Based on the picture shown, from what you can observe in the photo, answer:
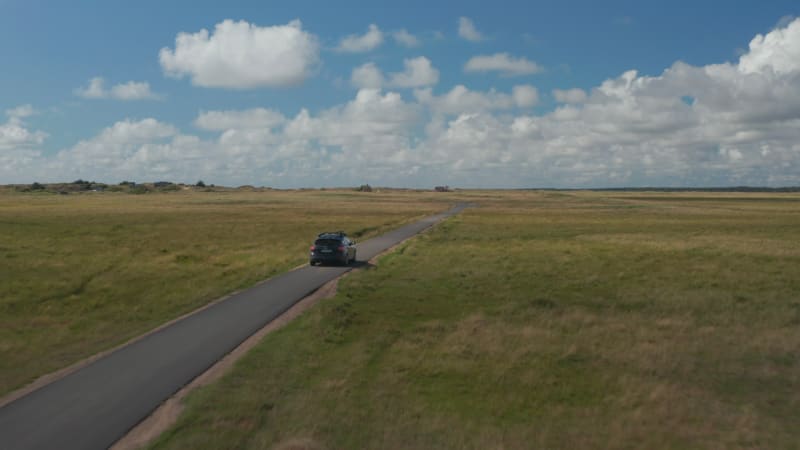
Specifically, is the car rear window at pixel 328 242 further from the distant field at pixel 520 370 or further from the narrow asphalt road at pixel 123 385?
the narrow asphalt road at pixel 123 385

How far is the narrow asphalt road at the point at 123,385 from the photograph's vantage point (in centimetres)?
915

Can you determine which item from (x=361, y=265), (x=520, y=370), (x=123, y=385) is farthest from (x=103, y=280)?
(x=520, y=370)

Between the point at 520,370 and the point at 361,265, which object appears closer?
the point at 520,370

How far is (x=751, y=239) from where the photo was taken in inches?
1973

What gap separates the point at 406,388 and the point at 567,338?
6086 millimetres

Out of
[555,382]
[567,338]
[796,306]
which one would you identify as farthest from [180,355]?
[796,306]

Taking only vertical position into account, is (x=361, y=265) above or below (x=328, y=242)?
below

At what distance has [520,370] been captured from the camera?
13555mm

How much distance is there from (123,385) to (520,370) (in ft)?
26.2

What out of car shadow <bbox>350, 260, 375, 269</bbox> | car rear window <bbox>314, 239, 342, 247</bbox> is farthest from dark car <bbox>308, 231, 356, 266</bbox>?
car shadow <bbox>350, 260, 375, 269</bbox>

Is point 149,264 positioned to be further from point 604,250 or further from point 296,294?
point 604,250

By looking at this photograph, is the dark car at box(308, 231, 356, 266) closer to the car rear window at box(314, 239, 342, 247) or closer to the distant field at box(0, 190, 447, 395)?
the car rear window at box(314, 239, 342, 247)

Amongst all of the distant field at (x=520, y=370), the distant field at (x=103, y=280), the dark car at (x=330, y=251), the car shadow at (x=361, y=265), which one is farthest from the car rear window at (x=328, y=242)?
the distant field at (x=520, y=370)

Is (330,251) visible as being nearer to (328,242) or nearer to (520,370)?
(328,242)
